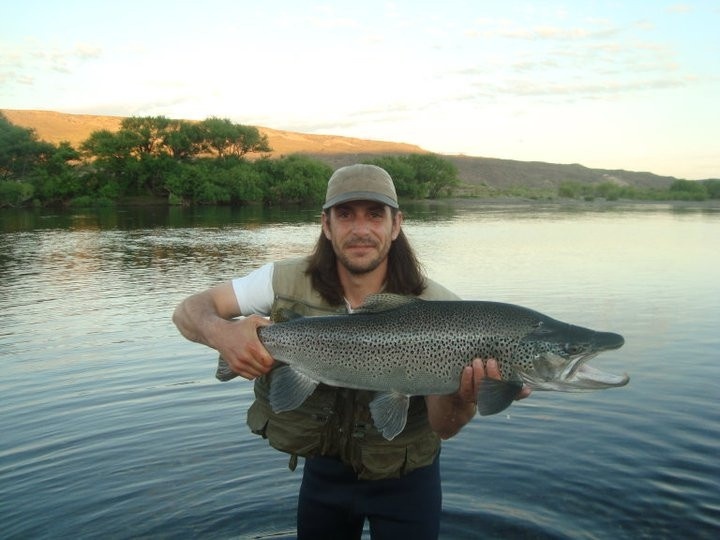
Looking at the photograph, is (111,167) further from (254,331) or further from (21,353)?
(254,331)

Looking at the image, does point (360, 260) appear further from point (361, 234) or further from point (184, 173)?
point (184, 173)

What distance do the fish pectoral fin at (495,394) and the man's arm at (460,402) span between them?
0.13 feet

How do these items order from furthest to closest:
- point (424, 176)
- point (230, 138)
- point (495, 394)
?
1. point (424, 176)
2. point (230, 138)
3. point (495, 394)

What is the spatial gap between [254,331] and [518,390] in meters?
1.43

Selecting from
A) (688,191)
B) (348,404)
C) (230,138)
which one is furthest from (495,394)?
(688,191)

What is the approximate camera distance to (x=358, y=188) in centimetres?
401

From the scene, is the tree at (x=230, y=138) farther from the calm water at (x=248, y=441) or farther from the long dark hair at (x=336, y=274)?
the long dark hair at (x=336, y=274)

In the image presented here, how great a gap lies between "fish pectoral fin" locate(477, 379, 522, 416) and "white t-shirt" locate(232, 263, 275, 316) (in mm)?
1382

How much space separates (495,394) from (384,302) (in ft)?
2.50

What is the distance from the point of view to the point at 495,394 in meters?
3.62

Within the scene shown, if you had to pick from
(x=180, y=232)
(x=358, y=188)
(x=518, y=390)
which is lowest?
(x=180, y=232)

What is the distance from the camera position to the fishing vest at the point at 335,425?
13.3 ft

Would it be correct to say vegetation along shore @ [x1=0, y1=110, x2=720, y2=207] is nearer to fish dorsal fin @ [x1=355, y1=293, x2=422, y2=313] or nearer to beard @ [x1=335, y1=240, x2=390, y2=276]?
beard @ [x1=335, y1=240, x2=390, y2=276]

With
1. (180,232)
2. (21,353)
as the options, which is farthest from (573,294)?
(180,232)
